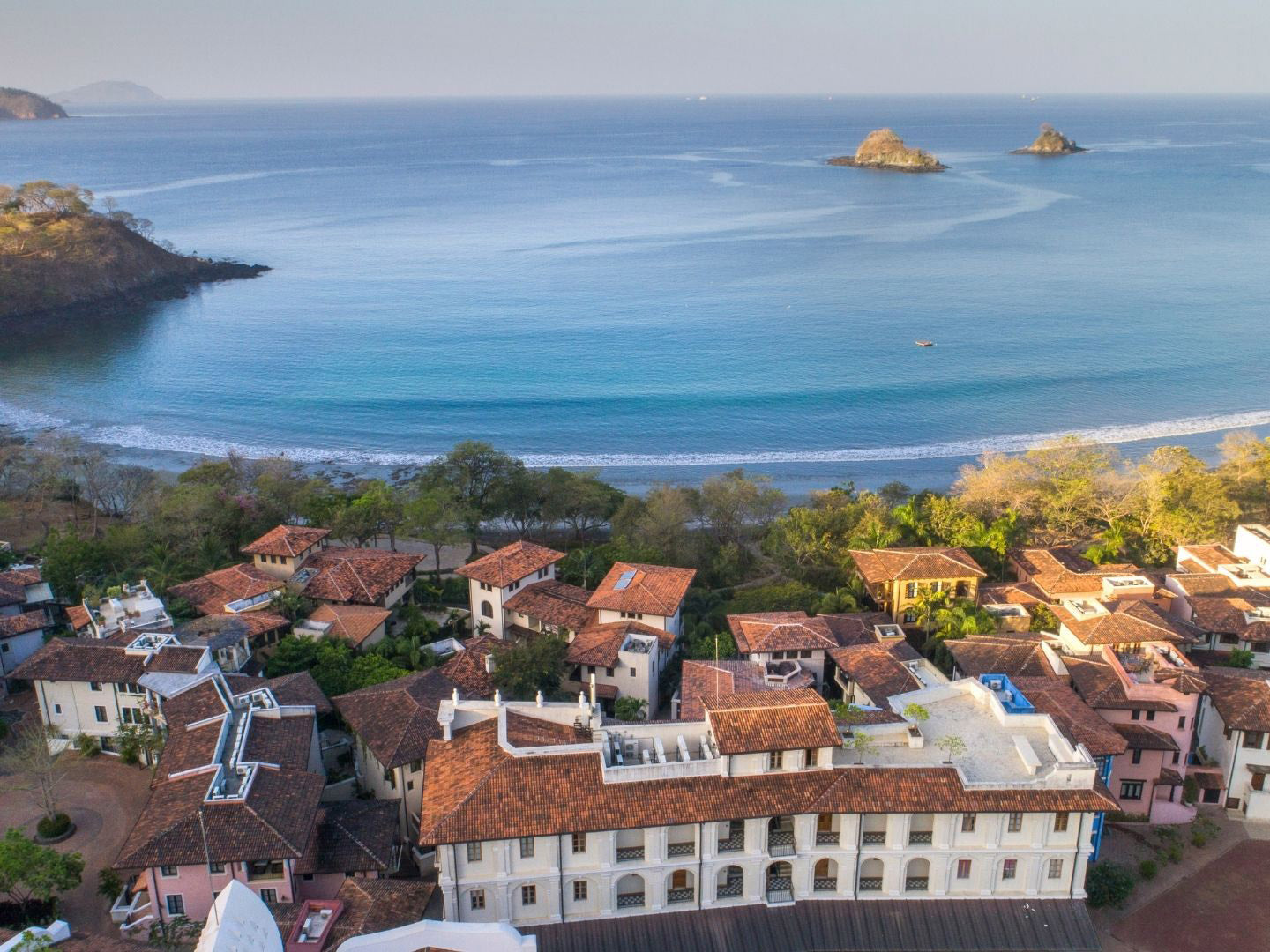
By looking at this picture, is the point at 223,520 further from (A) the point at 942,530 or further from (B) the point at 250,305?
(B) the point at 250,305

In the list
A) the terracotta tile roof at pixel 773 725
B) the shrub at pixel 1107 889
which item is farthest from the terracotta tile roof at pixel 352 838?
the shrub at pixel 1107 889

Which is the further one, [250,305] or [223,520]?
[250,305]

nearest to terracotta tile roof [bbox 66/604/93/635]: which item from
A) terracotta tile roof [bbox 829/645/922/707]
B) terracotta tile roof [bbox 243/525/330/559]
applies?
terracotta tile roof [bbox 243/525/330/559]

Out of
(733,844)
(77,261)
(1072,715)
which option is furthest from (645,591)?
(77,261)

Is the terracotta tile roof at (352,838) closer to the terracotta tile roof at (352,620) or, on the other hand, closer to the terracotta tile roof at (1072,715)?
the terracotta tile roof at (352,620)

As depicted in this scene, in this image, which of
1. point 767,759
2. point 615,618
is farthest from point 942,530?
point 767,759
